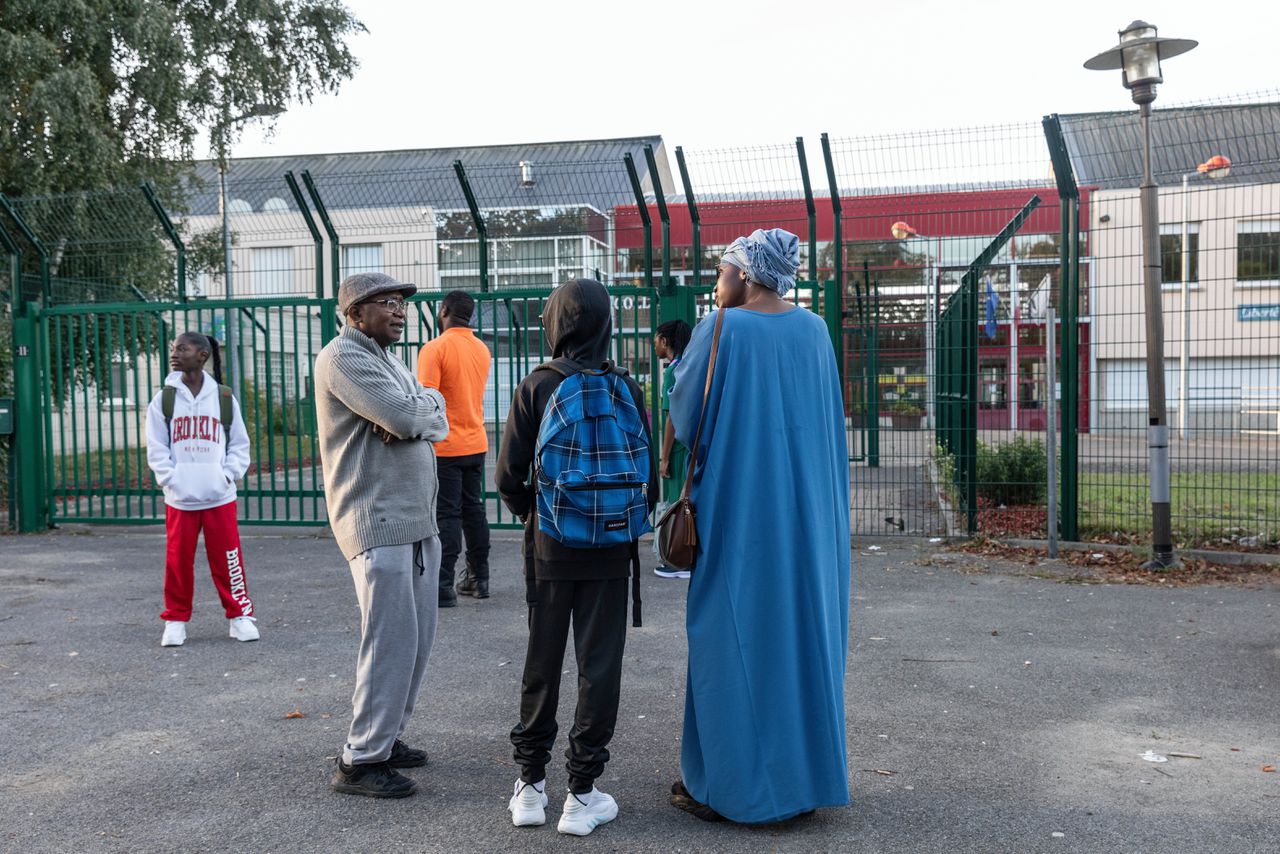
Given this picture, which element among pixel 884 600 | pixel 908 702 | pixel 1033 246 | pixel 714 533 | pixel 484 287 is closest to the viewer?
pixel 714 533

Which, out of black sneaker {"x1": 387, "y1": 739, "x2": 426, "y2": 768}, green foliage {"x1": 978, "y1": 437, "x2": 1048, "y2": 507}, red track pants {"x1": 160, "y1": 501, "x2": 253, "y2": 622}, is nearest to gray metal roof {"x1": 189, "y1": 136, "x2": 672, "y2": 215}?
green foliage {"x1": 978, "y1": 437, "x2": 1048, "y2": 507}

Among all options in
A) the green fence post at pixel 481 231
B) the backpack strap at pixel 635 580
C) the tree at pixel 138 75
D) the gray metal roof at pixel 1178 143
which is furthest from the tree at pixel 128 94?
the backpack strap at pixel 635 580

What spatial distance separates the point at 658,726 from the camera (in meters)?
4.68

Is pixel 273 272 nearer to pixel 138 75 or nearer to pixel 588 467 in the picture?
pixel 588 467

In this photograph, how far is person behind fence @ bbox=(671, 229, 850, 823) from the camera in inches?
140

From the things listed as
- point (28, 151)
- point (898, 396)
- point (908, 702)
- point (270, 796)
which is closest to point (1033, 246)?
point (898, 396)

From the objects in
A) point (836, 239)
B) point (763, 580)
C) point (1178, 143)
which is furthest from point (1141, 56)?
point (763, 580)

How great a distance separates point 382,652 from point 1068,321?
21.5ft

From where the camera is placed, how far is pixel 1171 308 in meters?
8.45

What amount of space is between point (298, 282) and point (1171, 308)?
7.70 metres

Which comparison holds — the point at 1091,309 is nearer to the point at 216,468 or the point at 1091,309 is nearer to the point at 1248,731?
the point at 1248,731

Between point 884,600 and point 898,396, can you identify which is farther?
point 898,396

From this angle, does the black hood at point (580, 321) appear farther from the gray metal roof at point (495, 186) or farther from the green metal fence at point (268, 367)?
the gray metal roof at point (495, 186)

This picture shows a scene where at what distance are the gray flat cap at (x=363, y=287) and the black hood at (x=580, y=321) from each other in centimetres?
71
